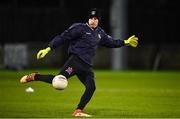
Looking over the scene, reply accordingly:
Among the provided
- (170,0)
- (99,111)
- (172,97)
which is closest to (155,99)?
(172,97)

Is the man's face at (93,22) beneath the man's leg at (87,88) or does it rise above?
above

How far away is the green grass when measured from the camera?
16016mm

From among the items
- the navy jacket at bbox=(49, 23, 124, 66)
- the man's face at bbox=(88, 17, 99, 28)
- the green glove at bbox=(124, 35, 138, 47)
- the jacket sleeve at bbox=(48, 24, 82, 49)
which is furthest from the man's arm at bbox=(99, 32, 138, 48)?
the jacket sleeve at bbox=(48, 24, 82, 49)

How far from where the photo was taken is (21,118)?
14.5m

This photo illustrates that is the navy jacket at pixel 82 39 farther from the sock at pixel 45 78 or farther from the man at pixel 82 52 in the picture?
the sock at pixel 45 78

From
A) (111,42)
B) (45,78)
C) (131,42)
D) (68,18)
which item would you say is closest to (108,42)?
(111,42)

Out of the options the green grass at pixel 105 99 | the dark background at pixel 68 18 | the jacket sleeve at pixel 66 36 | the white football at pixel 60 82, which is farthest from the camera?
the dark background at pixel 68 18

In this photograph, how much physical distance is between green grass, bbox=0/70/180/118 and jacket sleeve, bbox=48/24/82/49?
1422 millimetres

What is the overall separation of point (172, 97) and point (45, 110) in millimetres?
5132

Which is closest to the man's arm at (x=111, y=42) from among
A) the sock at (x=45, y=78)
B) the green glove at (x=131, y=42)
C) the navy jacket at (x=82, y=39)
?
the green glove at (x=131, y=42)

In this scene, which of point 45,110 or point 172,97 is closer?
point 45,110

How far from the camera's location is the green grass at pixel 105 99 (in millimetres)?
16016

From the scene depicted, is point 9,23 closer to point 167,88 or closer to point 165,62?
point 165,62

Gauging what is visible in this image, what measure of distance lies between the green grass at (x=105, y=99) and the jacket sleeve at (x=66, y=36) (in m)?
1.42
